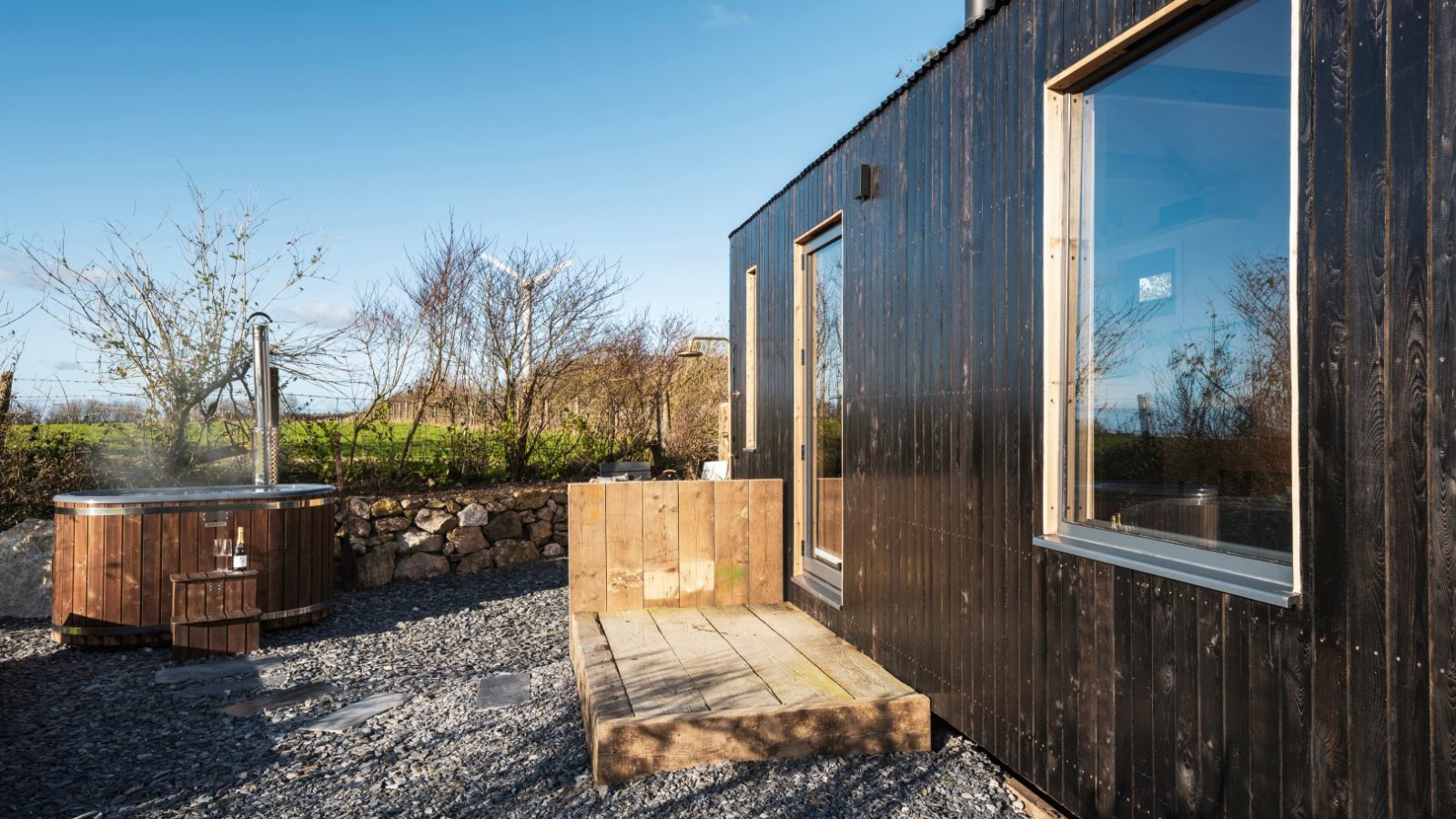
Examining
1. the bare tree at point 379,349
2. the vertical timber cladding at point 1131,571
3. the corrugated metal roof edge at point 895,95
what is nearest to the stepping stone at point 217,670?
the vertical timber cladding at point 1131,571

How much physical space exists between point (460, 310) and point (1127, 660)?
→ 7.99 meters

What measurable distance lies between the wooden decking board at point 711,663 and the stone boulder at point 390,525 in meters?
3.52

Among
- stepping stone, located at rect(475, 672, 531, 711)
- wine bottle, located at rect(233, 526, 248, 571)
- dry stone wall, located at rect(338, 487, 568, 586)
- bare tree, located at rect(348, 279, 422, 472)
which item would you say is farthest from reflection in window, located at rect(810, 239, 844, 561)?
bare tree, located at rect(348, 279, 422, 472)

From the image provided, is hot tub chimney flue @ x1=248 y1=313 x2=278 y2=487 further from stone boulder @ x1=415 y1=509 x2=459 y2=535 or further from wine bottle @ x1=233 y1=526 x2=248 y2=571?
stone boulder @ x1=415 y1=509 x2=459 y2=535

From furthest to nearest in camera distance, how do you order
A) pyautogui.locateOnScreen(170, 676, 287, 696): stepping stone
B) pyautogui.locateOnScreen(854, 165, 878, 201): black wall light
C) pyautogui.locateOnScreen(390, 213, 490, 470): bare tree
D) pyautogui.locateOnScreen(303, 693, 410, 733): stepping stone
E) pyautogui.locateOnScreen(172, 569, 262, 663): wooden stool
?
pyautogui.locateOnScreen(390, 213, 490, 470): bare tree < pyautogui.locateOnScreen(172, 569, 262, 663): wooden stool < pyautogui.locateOnScreen(170, 676, 287, 696): stepping stone < pyautogui.locateOnScreen(854, 165, 878, 201): black wall light < pyautogui.locateOnScreen(303, 693, 410, 733): stepping stone

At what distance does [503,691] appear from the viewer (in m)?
4.14

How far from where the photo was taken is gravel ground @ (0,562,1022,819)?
2799 mm

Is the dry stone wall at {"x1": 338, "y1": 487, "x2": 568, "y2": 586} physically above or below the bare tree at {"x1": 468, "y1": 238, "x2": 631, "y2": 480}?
below

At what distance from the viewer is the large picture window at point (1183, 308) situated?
192 cm

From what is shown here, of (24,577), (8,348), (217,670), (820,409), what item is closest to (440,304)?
(8,348)

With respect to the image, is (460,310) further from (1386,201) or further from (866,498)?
(1386,201)

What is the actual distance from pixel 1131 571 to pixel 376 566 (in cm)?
632

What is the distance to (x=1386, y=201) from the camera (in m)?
1.61

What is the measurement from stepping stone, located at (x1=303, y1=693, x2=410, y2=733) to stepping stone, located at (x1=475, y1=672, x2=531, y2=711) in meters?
0.36
